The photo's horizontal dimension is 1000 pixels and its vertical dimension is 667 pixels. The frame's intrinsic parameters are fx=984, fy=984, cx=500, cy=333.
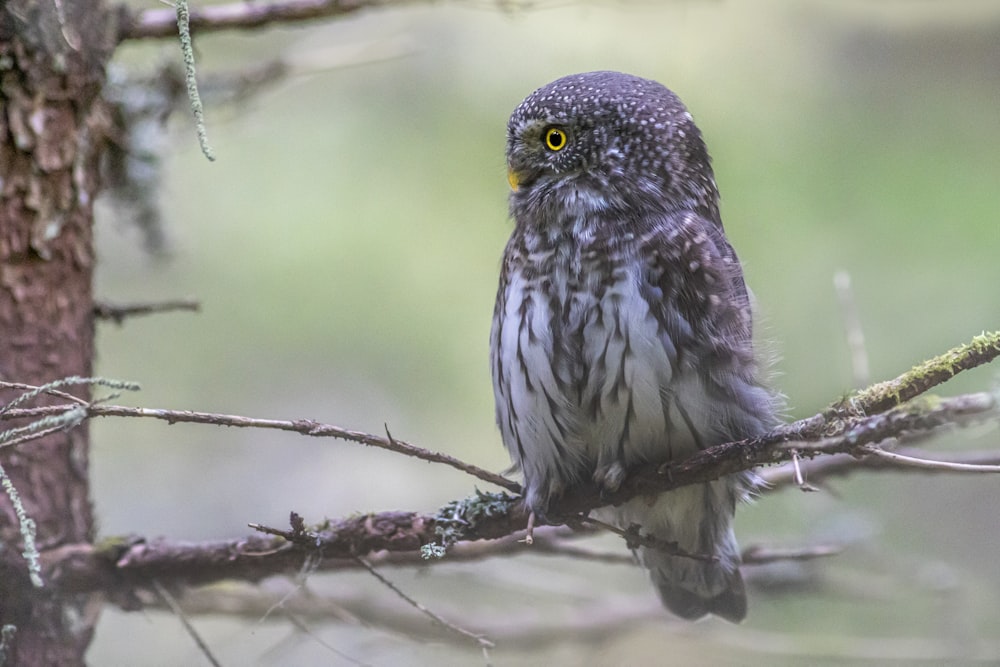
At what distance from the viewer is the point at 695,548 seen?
2395mm

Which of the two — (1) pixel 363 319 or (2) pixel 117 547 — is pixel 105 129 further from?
(1) pixel 363 319

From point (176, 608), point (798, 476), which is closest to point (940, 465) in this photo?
point (798, 476)

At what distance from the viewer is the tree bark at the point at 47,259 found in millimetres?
2113

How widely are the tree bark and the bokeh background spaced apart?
5.82 ft

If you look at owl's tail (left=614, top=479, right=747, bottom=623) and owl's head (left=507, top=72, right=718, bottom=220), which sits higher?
owl's head (left=507, top=72, right=718, bottom=220)

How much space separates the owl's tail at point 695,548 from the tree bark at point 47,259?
1.28 metres

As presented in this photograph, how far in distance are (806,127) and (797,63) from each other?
0.32 metres

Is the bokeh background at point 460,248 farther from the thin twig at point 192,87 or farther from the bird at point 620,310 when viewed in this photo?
the thin twig at point 192,87

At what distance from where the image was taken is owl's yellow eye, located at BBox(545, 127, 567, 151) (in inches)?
86.8

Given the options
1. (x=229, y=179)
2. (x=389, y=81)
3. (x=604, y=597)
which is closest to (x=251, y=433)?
(x=229, y=179)

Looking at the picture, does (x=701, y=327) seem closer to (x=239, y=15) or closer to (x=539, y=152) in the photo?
(x=539, y=152)

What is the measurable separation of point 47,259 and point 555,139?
1.17 meters

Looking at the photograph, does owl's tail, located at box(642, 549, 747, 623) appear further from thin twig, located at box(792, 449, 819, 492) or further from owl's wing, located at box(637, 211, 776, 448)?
thin twig, located at box(792, 449, 819, 492)

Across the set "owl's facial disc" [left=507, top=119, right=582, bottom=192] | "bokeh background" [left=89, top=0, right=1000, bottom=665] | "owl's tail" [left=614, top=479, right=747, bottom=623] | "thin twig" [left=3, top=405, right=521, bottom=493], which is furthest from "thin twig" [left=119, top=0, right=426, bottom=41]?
"bokeh background" [left=89, top=0, right=1000, bottom=665]
